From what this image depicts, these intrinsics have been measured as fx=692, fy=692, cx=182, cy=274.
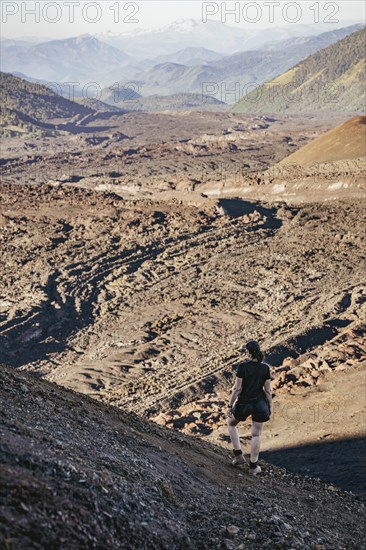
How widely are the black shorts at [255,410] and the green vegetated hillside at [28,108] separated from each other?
86747 millimetres

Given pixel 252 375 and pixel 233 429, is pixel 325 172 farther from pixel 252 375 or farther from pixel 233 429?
pixel 252 375

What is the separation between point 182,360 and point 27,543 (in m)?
15.6

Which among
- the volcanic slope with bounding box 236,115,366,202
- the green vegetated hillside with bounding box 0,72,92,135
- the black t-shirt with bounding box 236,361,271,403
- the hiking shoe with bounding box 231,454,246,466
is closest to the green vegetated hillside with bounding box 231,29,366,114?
the green vegetated hillside with bounding box 0,72,92,135

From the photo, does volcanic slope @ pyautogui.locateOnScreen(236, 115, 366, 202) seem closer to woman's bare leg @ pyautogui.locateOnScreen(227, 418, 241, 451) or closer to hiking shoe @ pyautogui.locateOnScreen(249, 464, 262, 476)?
hiking shoe @ pyautogui.locateOnScreen(249, 464, 262, 476)

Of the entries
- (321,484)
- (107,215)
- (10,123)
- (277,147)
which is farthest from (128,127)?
(321,484)

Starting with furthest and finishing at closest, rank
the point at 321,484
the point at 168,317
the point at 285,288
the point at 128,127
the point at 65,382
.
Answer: the point at 128,127, the point at 285,288, the point at 168,317, the point at 65,382, the point at 321,484

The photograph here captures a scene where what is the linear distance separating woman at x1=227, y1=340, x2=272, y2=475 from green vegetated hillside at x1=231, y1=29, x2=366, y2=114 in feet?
412

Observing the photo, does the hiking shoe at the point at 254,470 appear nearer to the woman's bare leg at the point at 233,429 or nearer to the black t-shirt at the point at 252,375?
the woman's bare leg at the point at 233,429

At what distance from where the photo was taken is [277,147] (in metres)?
71.0

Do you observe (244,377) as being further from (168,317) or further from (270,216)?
(270,216)

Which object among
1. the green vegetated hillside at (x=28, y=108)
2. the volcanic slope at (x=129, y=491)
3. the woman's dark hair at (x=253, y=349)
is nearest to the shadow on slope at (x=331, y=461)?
the volcanic slope at (x=129, y=491)

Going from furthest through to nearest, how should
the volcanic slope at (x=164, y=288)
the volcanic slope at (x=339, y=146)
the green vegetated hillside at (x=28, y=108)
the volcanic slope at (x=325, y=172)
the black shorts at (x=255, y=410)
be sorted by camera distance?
1. the green vegetated hillside at (x=28, y=108)
2. the volcanic slope at (x=339, y=146)
3. the volcanic slope at (x=325, y=172)
4. the volcanic slope at (x=164, y=288)
5. the black shorts at (x=255, y=410)

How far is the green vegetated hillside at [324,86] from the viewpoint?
Result: 132875 mm

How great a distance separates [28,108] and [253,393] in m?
102
